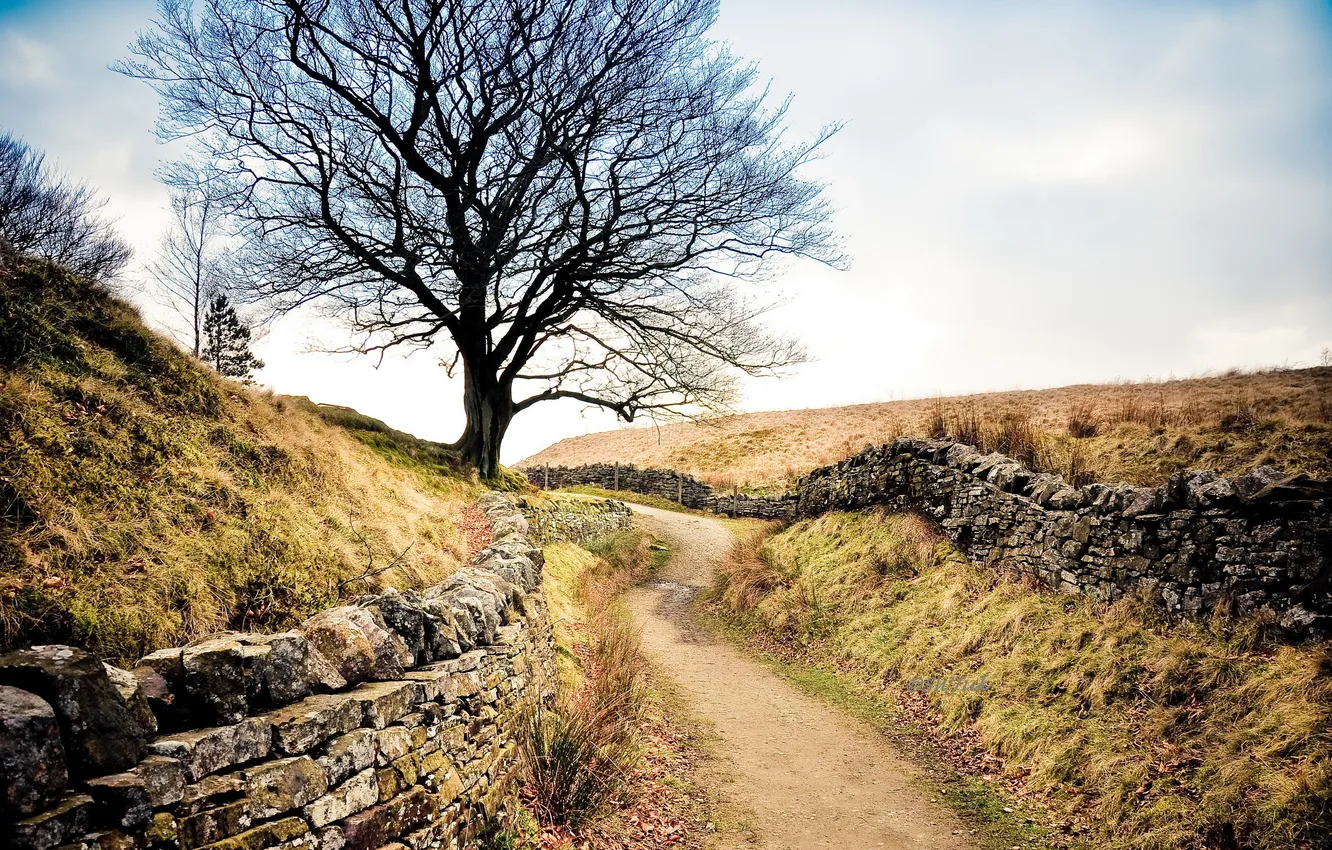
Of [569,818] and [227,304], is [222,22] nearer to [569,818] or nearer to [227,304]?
[227,304]

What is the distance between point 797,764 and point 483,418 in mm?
10795

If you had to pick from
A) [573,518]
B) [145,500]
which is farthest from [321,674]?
[573,518]

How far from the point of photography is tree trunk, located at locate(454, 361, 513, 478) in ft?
49.9

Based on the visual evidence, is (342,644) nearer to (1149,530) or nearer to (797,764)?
(797,764)

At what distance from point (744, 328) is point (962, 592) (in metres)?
7.57

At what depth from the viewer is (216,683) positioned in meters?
2.97

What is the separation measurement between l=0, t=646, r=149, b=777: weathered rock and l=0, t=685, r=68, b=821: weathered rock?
0.08 m

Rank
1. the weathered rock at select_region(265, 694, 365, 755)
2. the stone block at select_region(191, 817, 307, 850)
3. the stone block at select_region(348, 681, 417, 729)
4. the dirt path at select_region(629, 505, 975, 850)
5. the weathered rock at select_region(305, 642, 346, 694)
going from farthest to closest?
the dirt path at select_region(629, 505, 975, 850)
the stone block at select_region(348, 681, 417, 729)
the weathered rock at select_region(305, 642, 346, 694)
the weathered rock at select_region(265, 694, 365, 755)
the stone block at select_region(191, 817, 307, 850)

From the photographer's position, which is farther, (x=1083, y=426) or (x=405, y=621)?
(x=1083, y=426)

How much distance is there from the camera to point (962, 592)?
9.55 metres

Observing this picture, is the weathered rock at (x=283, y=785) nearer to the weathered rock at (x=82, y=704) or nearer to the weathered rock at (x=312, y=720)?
the weathered rock at (x=312, y=720)

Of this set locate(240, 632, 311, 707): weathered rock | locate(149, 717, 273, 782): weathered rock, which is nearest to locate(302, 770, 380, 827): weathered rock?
locate(149, 717, 273, 782): weathered rock

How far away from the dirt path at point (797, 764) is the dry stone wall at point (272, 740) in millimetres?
2838

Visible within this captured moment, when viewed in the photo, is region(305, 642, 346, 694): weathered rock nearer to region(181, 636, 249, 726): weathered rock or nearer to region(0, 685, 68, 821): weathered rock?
region(181, 636, 249, 726): weathered rock
